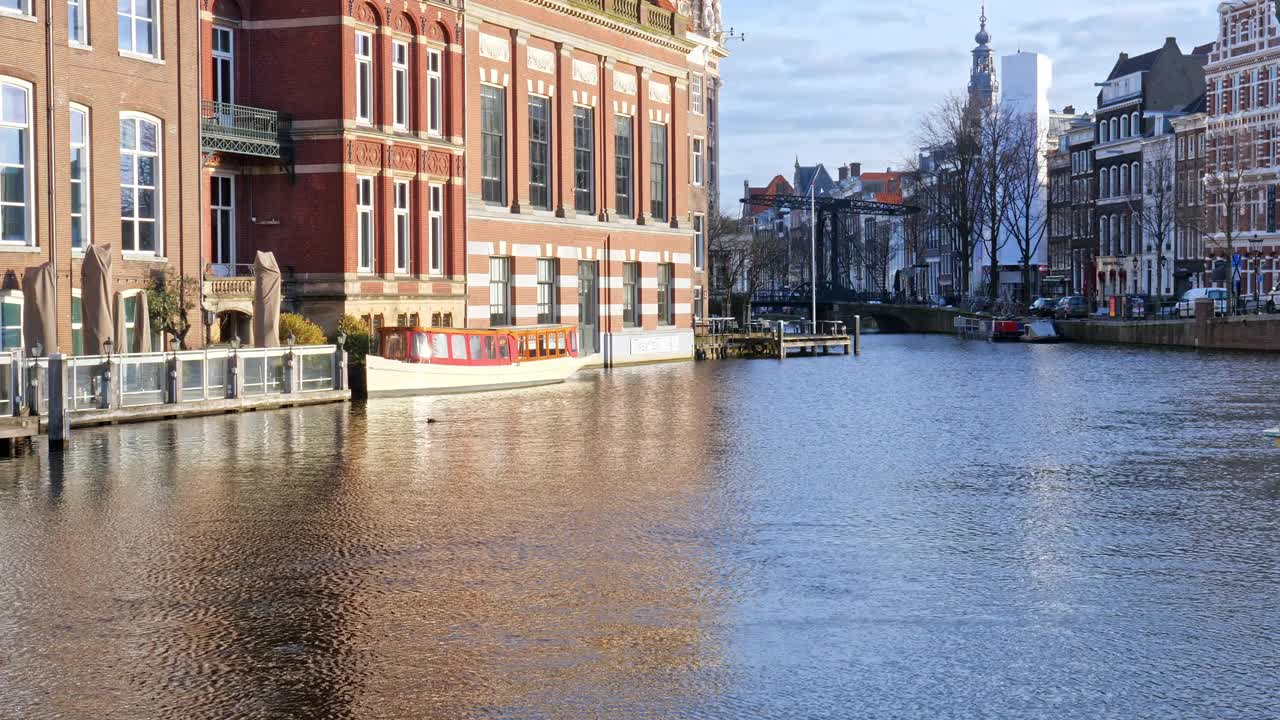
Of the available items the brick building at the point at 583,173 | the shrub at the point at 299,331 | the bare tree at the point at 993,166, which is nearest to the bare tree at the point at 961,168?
the bare tree at the point at 993,166

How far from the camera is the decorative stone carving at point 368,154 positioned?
49.8m

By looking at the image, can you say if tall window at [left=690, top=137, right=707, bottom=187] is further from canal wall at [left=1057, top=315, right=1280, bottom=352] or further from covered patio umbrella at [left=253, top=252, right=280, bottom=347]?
covered patio umbrella at [left=253, top=252, right=280, bottom=347]

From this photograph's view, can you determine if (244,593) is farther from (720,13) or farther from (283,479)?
(720,13)

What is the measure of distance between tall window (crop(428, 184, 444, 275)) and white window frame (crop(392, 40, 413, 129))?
297 cm

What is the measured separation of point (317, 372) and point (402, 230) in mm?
13171

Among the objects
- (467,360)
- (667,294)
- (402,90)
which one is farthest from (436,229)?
(667,294)

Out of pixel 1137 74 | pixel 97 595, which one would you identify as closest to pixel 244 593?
pixel 97 595

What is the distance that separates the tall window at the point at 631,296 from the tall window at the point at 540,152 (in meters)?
A: 7.59

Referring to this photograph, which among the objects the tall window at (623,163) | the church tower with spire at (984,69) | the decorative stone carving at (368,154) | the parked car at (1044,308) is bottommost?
the parked car at (1044,308)

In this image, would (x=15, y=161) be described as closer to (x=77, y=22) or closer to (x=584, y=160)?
(x=77, y=22)

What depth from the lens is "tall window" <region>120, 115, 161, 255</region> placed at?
1590 inches

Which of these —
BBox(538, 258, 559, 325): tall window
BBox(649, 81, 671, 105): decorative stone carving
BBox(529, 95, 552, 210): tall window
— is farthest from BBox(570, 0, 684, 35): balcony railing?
BBox(538, 258, 559, 325): tall window

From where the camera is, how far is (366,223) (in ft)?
168

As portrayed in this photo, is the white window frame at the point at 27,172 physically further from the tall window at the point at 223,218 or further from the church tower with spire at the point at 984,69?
the church tower with spire at the point at 984,69
